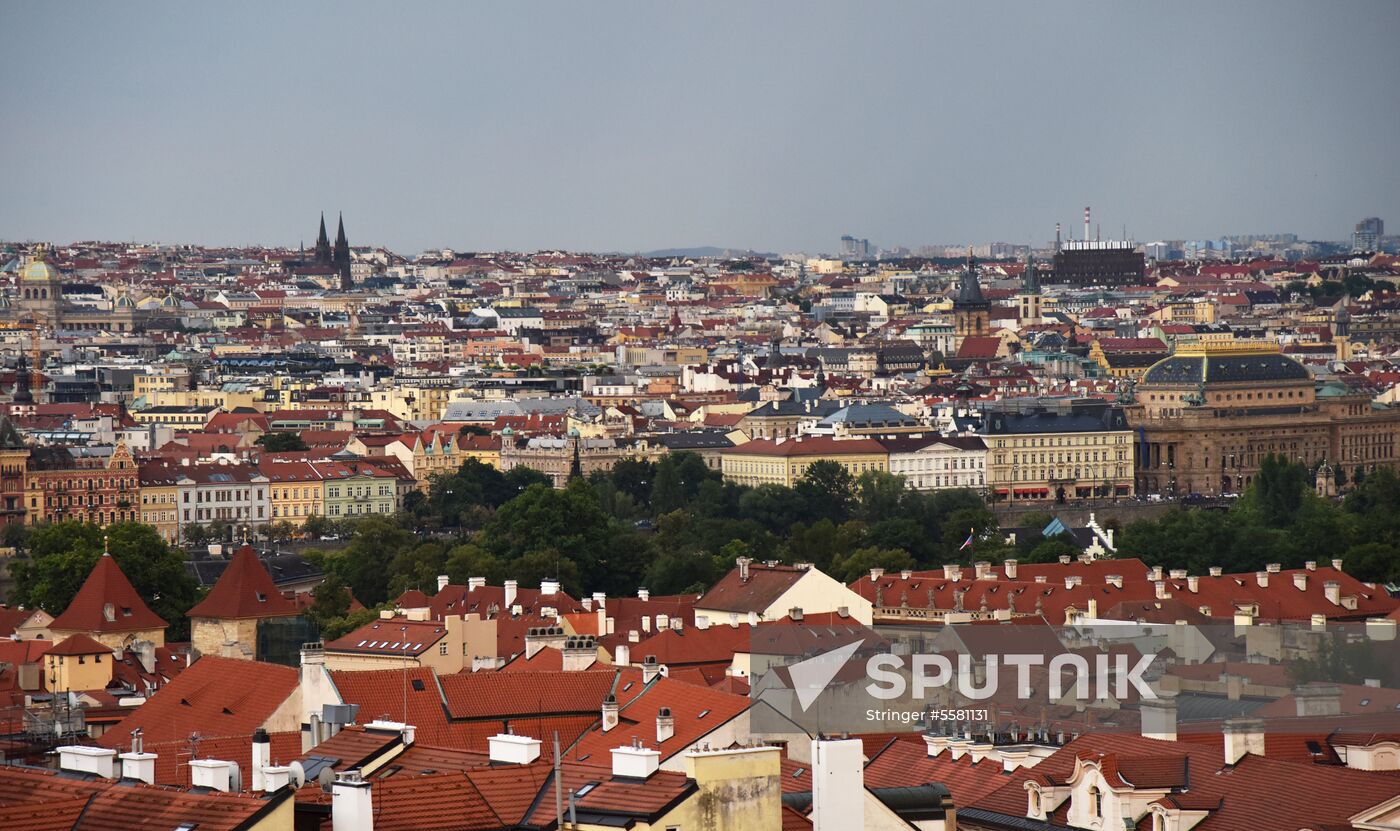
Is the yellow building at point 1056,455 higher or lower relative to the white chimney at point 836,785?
lower

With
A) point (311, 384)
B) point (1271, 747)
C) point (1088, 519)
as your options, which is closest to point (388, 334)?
point (311, 384)

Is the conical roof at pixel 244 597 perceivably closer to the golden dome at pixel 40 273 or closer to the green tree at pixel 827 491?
the green tree at pixel 827 491

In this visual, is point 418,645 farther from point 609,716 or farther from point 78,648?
point 609,716

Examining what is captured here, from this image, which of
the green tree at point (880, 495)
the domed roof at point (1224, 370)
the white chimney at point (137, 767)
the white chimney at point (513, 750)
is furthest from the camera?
the domed roof at point (1224, 370)

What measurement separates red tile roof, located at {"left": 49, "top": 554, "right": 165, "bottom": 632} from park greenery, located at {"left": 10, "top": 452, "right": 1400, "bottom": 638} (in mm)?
2687

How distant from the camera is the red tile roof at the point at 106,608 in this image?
4509cm

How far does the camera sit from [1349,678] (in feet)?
95.0

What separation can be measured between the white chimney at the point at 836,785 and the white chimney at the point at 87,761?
4.24 metres

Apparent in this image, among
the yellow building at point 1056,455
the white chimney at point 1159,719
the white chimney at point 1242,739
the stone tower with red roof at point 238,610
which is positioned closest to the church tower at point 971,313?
the yellow building at point 1056,455

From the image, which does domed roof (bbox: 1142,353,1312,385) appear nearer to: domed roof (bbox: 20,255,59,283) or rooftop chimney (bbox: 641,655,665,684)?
rooftop chimney (bbox: 641,655,665,684)

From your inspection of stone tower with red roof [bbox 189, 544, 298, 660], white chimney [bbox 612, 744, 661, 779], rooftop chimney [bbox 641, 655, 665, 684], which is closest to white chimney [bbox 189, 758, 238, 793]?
white chimney [bbox 612, 744, 661, 779]

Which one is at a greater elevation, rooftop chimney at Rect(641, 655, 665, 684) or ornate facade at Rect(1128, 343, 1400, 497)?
rooftop chimney at Rect(641, 655, 665, 684)

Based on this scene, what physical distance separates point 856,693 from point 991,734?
1322mm

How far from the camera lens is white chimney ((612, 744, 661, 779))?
56.7 feet
